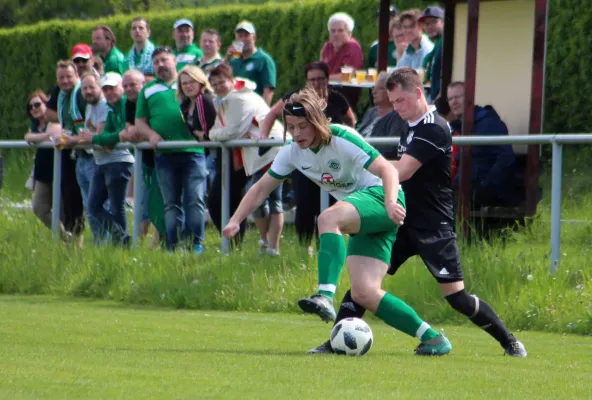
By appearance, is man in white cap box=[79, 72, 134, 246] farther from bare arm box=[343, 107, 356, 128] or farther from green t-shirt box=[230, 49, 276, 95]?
bare arm box=[343, 107, 356, 128]

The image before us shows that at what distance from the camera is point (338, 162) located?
8.35 m

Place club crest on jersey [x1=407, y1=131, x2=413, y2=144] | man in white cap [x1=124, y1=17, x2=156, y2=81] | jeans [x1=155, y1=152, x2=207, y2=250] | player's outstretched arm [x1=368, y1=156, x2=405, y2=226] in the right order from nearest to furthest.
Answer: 1. player's outstretched arm [x1=368, y1=156, x2=405, y2=226]
2. club crest on jersey [x1=407, y1=131, x2=413, y2=144]
3. jeans [x1=155, y1=152, x2=207, y2=250]
4. man in white cap [x1=124, y1=17, x2=156, y2=81]

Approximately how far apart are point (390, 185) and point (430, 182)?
2.28ft

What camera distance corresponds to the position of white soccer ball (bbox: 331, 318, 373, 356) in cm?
828

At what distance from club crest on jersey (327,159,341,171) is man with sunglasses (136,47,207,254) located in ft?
16.2

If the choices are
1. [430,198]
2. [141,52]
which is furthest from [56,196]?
[430,198]

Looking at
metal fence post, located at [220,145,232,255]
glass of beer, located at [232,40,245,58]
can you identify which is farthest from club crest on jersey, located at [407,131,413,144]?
glass of beer, located at [232,40,245,58]

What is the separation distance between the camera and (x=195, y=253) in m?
13.0

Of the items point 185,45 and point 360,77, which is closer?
point 360,77

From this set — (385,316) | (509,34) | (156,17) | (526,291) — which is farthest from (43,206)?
(156,17)

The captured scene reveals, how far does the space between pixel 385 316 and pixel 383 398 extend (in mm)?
2068

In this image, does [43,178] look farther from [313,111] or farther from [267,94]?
[313,111]

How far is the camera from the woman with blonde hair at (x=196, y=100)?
13.5 meters

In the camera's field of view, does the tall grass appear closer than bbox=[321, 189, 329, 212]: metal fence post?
Yes
